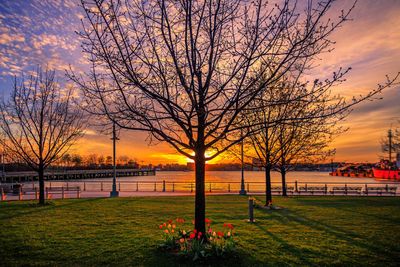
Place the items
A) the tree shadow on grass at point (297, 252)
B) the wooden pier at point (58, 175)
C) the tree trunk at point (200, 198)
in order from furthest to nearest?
the wooden pier at point (58, 175)
the tree trunk at point (200, 198)
the tree shadow on grass at point (297, 252)

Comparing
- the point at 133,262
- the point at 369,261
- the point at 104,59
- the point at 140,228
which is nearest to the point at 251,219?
the point at 140,228

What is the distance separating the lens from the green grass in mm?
6852

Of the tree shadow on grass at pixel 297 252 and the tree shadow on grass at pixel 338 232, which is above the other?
the tree shadow on grass at pixel 297 252

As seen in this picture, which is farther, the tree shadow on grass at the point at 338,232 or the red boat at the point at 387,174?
the red boat at the point at 387,174

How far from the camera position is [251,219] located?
11742mm

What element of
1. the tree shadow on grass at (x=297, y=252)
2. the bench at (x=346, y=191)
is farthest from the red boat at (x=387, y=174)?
the tree shadow on grass at (x=297, y=252)

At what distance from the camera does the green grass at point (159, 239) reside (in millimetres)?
6852

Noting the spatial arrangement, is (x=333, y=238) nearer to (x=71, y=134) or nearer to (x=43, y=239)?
(x=43, y=239)

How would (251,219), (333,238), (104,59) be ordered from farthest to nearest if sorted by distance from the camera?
(251,219) → (333,238) → (104,59)

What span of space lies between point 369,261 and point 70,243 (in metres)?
7.94

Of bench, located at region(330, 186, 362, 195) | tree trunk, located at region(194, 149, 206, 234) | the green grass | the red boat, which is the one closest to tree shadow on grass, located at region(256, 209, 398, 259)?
the green grass

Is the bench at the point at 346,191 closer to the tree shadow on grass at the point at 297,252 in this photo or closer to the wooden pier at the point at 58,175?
the tree shadow on grass at the point at 297,252

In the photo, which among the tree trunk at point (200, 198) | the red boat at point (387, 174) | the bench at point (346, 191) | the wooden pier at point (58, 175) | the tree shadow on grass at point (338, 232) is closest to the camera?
the tree trunk at point (200, 198)

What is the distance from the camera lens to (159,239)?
28.2ft
